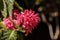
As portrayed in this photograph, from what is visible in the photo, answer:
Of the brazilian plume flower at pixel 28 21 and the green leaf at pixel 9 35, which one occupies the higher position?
the brazilian plume flower at pixel 28 21

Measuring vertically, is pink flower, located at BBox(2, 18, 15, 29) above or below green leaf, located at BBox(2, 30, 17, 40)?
above

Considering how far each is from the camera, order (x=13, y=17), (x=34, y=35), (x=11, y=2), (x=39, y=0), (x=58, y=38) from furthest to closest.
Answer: (x=39, y=0), (x=58, y=38), (x=34, y=35), (x=13, y=17), (x=11, y=2)

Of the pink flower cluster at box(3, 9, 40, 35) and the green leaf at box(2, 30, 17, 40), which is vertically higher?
the pink flower cluster at box(3, 9, 40, 35)

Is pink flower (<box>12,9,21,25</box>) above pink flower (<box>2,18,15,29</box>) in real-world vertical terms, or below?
above

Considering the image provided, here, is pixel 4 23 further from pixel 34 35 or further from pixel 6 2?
pixel 34 35

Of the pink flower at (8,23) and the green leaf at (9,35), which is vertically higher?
the pink flower at (8,23)

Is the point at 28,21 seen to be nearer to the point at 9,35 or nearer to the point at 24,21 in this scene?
the point at 24,21

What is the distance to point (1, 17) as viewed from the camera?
1270mm

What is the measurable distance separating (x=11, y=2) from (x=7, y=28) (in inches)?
5.8

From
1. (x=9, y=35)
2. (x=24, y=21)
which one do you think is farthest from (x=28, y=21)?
(x=9, y=35)

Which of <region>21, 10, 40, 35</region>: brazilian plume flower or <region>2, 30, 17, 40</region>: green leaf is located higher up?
<region>21, 10, 40, 35</region>: brazilian plume flower

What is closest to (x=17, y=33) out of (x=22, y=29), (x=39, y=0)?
(x=22, y=29)

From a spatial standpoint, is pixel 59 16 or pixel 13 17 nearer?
pixel 13 17

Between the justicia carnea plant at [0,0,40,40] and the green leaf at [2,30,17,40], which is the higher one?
the justicia carnea plant at [0,0,40,40]
